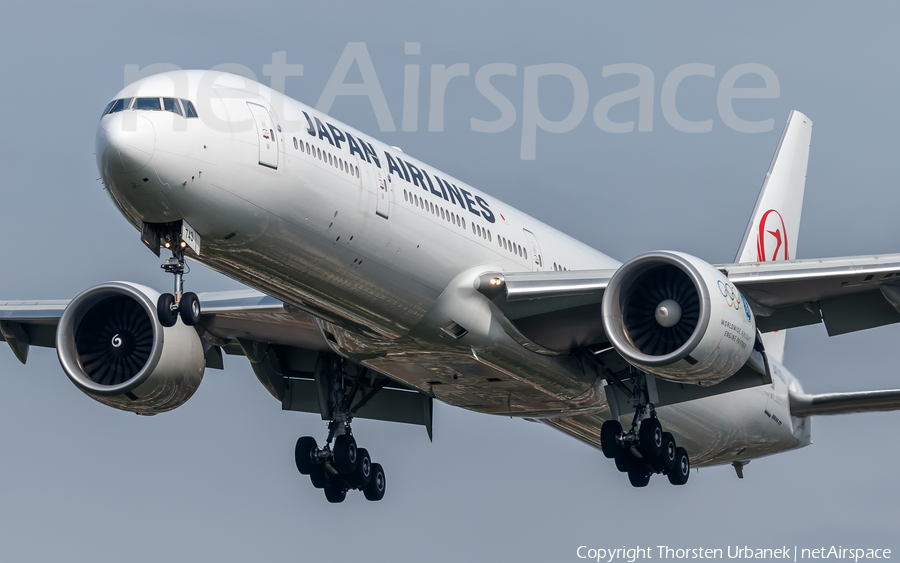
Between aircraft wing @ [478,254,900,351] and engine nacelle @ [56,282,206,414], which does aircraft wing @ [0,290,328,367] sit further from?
aircraft wing @ [478,254,900,351]

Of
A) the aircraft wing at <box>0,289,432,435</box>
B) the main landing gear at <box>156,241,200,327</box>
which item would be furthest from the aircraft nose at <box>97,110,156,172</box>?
the aircraft wing at <box>0,289,432,435</box>

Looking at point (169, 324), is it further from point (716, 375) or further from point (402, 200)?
point (716, 375)

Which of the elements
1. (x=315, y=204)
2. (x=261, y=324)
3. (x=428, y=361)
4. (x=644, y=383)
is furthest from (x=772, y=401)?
(x=315, y=204)

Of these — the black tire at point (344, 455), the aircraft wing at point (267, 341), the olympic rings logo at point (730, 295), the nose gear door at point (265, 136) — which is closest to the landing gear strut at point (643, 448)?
the olympic rings logo at point (730, 295)

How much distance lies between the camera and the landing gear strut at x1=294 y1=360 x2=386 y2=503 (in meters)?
29.1

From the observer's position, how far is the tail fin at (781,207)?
118 feet

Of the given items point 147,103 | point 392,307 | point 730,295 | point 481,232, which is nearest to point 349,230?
point 392,307

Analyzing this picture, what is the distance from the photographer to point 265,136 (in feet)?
68.5

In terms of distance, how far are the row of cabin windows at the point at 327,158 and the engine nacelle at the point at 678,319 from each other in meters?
5.21

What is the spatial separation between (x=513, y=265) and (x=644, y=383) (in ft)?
13.7

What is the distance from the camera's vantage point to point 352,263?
22.3 m

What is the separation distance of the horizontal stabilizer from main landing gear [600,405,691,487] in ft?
14.5

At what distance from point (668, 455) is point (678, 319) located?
5.00 meters

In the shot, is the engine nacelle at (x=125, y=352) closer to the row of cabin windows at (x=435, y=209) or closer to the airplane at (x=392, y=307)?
the airplane at (x=392, y=307)
